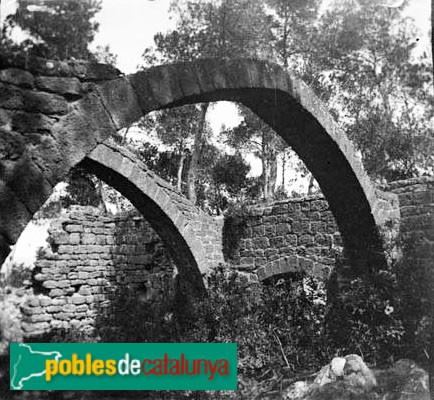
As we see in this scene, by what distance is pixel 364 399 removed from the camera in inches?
174

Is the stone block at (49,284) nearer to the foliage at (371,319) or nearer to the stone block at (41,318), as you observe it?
the stone block at (41,318)

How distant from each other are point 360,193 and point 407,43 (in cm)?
725

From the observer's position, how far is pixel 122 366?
3414 mm

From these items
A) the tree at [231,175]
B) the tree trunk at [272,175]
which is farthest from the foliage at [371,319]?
the tree at [231,175]

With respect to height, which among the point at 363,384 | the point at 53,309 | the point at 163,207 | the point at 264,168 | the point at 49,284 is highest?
the point at 264,168

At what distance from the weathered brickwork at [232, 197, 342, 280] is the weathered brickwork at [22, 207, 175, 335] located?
1.74 meters

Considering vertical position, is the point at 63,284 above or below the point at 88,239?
below

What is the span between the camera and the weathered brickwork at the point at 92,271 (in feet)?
28.2

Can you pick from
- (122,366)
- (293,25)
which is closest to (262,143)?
(293,25)

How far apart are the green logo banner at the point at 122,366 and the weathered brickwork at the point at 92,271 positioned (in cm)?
498

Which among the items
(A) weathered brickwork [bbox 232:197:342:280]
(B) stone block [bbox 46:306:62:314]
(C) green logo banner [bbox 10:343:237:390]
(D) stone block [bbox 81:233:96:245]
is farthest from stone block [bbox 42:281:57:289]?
(C) green logo banner [bbox 10:343:237:390]

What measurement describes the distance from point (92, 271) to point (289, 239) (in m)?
3.81

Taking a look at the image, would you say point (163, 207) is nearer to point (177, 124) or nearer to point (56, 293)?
point (56, 293)

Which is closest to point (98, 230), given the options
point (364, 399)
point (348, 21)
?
point (364, 399)
